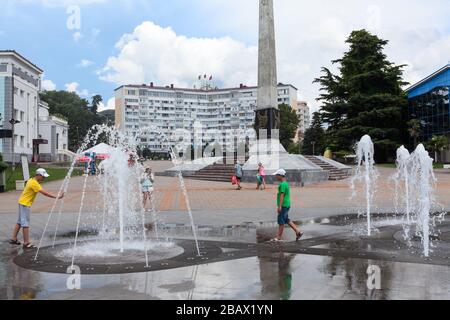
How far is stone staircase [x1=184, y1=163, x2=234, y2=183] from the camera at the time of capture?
31856 mm

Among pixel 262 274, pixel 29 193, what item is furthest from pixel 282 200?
pixel 29 193

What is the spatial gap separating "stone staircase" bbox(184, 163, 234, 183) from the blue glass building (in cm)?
3195

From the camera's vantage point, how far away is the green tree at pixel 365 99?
50.4 metres

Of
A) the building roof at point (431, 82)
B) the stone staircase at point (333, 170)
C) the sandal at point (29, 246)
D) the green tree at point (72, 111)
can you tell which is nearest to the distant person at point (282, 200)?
the sandal at point (29, 246)

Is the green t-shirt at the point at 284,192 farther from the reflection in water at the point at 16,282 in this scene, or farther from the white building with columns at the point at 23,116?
the white building with columns at the point at 23,116

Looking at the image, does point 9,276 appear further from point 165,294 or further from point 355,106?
point 355,106

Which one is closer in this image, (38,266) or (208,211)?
(38,266)

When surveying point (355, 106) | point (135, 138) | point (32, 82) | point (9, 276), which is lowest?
point (9, 276)

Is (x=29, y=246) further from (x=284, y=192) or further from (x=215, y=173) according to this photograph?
(x=215, y=173)

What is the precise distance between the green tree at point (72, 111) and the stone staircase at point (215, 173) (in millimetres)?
68322

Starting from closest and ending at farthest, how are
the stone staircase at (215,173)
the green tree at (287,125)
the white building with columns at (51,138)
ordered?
the stone staircase at (215,173)
the white building with columns at (51,138)
the green tree at (287,125)

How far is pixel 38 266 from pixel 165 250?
2143 millimetres
